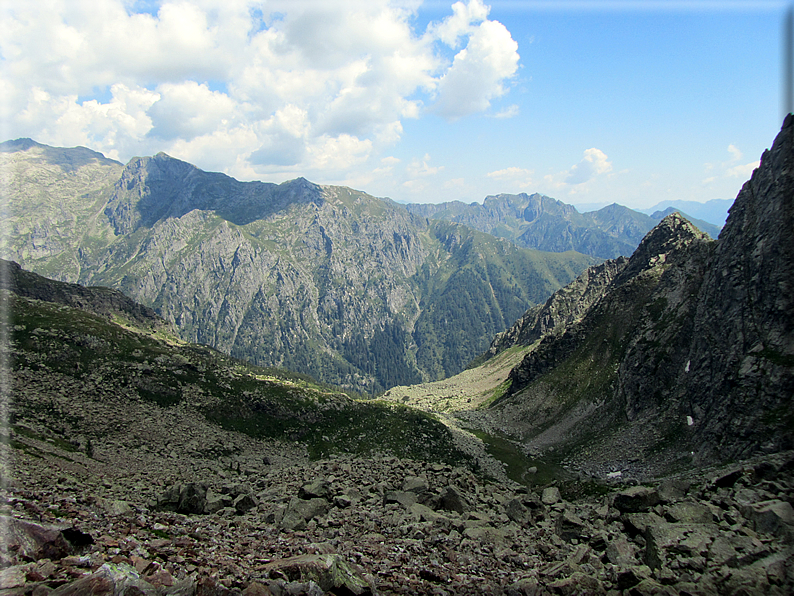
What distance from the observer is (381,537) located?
23141mm

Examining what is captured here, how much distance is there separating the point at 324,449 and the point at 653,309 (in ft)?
239

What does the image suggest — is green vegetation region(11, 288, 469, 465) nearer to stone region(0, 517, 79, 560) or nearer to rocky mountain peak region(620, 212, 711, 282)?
stone region(0, 517, 79, 560)

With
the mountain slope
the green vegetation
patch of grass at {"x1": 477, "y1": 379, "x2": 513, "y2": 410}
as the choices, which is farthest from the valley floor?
patch of grass at {"x1": 477, "y1": 379, "x2": 513, "y2": 410}

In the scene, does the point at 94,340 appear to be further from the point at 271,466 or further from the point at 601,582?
the point at 601,582

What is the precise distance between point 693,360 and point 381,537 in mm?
64335

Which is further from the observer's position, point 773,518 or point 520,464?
point 520,464

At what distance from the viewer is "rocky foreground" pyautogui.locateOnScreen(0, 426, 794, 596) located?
13.5 metres

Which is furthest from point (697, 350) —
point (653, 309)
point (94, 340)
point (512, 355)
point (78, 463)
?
point (512, 355)

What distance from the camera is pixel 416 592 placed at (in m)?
16.2

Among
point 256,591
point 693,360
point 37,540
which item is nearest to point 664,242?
point 693,360

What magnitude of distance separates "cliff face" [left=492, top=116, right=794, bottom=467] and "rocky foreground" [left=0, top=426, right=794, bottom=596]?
2500 centimetres

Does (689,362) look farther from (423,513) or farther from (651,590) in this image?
(651,590)

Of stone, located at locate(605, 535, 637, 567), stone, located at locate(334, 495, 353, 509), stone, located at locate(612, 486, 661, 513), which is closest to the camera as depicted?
stone, located at locate(605, 535, 637, 567)

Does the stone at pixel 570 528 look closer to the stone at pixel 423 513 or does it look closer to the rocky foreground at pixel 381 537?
the rocky foreground at pixel 381 537
